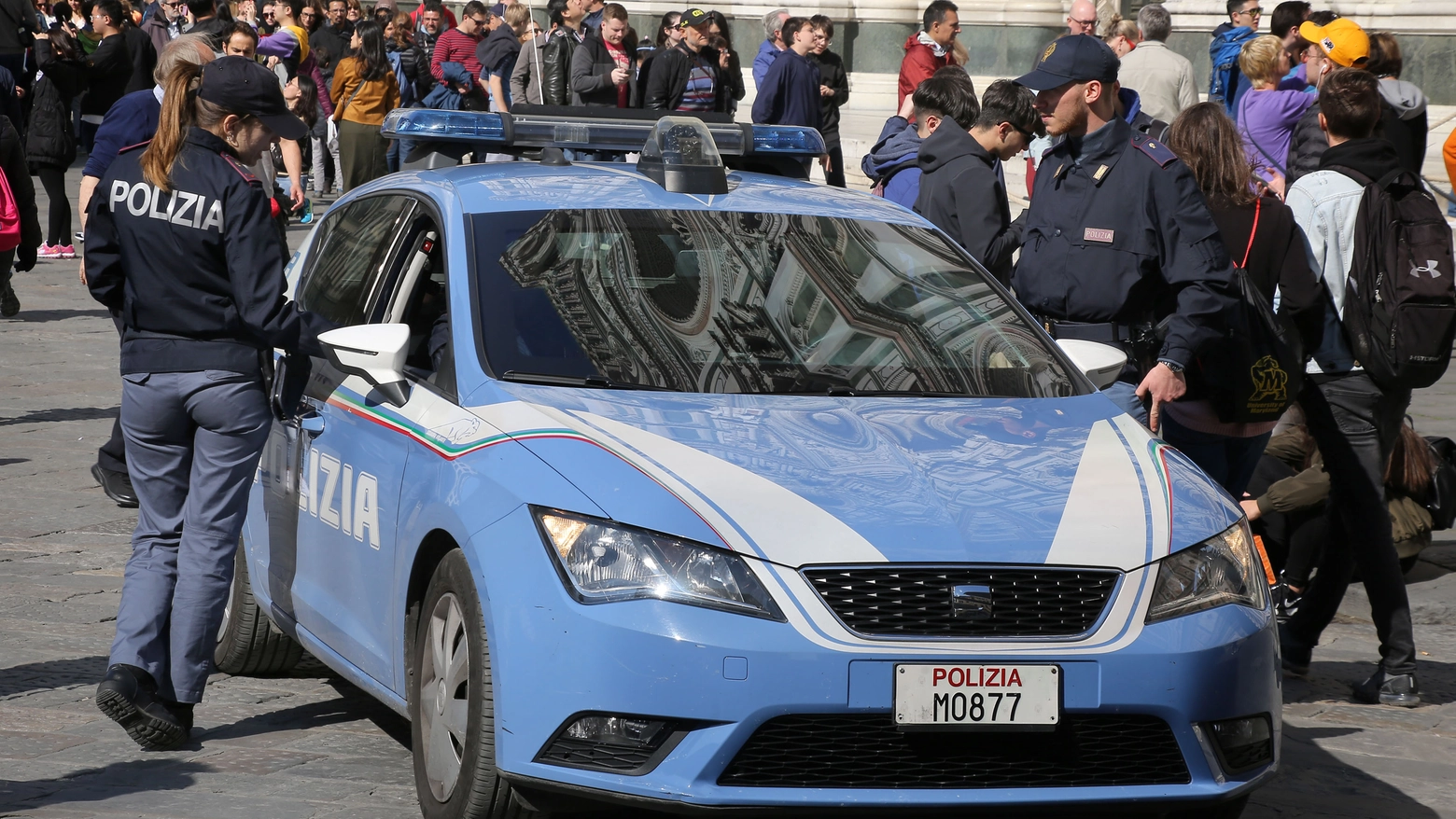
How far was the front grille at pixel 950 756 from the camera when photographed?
368cm

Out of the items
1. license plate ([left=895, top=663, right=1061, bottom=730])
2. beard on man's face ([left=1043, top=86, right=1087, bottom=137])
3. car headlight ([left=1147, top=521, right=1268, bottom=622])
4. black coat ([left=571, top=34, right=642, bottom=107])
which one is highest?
beard on man's face ([left=1043, top=86, right=1087, bottom=137])

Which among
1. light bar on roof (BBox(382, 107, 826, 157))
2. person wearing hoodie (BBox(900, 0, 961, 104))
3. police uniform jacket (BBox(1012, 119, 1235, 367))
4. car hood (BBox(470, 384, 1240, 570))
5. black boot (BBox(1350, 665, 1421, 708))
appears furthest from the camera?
person wearing hoodie (BBox(900, 0, 961, 104))

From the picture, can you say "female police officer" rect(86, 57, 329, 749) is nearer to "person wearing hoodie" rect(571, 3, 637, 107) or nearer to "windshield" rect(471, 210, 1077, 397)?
"windshield" rect(471, 210, 1077, 397)

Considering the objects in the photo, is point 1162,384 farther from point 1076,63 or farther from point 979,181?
point 979,181

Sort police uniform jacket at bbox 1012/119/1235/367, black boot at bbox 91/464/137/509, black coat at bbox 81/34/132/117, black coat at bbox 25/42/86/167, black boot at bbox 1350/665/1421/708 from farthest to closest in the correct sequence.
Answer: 1. black coat at bbox 81/34/132/117
2. black coat at bbox 25/42/86/167
3. black boot at bbox 91/464/137/509
4. black boot at bbox 1350/665/1421/708
5. police uniform jacket at bbox 1012/119/1235/367

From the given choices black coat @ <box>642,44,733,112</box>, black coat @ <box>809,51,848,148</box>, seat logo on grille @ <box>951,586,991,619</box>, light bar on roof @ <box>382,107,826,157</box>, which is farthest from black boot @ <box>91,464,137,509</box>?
black coat @ <box>809,51,848,148</box>

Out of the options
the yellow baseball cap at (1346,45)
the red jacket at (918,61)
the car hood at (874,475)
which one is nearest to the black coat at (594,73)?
the red jacket at (918,61)

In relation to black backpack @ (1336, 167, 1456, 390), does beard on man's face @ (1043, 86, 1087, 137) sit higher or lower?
higher

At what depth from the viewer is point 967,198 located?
696cm

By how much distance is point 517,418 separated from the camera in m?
4.17

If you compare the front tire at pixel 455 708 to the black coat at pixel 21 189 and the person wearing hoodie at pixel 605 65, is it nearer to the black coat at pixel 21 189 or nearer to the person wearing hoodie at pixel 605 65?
the black coat at pixel 21 189

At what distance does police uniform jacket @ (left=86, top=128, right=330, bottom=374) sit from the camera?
15.8ft

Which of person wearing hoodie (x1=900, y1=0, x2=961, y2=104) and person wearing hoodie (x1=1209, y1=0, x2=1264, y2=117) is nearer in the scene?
person wearing hoodie (x1=900, y1=0, x2=961, y2=104)

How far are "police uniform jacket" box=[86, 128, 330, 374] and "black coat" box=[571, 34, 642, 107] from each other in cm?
1202
